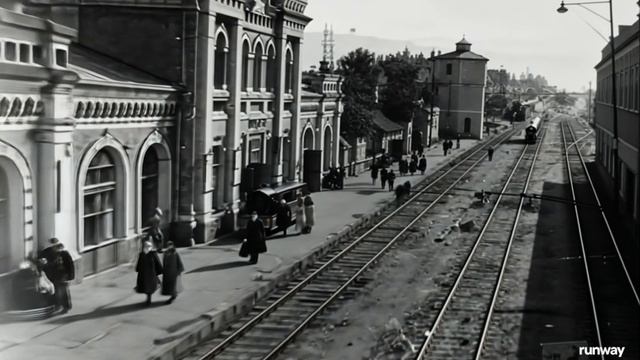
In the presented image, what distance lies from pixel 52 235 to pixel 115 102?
4.45 meters

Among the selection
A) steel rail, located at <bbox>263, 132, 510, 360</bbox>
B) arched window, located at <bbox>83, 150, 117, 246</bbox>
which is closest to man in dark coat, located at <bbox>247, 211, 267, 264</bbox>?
steel rail, located at <bbox>263, 132, 510, 360</bbox>

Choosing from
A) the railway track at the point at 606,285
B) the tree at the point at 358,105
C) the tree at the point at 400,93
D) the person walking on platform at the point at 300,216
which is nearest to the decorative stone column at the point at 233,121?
the person walking on platform at the point at 300,216

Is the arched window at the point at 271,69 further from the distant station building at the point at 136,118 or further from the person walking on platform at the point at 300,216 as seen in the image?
the person walking on platform at the point at 300,216

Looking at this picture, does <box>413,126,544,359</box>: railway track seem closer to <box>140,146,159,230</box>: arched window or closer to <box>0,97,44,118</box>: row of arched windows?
<box>140,146,159,230</box>: arched window

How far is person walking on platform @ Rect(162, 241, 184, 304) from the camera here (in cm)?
1741

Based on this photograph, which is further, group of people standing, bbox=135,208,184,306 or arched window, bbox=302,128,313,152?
arched window, bbox=302,128,313,152

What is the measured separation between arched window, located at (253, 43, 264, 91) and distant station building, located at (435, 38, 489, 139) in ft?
222

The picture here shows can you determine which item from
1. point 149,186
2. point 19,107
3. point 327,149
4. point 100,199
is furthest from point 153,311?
point 327,149

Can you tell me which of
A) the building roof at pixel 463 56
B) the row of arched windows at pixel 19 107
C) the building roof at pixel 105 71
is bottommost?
the row of arched windows at pixel 19 107

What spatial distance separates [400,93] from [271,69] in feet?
124

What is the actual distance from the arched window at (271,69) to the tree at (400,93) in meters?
37.2

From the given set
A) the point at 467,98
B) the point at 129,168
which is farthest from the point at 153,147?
the point at 467,98

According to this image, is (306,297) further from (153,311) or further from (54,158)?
(54,158)

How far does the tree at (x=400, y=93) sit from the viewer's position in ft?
226
